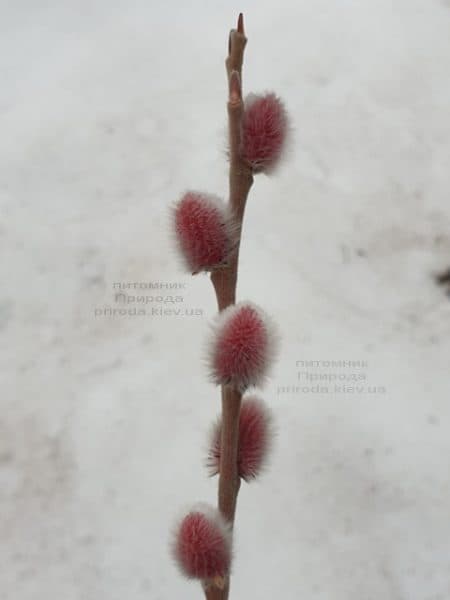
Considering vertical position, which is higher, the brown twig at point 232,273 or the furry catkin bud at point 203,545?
the brown twig at point 232,273

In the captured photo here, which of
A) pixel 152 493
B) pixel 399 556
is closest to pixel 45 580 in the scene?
pixel 152 493

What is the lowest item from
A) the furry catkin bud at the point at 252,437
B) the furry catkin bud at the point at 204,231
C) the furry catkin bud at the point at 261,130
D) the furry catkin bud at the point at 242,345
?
the furry catkin bud at the point at 252,437

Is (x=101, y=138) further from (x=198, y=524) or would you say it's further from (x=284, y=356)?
(x=198, y=524)

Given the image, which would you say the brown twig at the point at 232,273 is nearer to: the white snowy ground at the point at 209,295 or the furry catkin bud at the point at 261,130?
the furry catkin bud at the point at 261,130

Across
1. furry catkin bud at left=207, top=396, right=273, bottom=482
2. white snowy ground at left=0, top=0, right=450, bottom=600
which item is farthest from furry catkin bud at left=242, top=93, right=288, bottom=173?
white snowy ground at left=0, top=0, right=450, bottom=600

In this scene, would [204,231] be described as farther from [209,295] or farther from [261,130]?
[209,295]

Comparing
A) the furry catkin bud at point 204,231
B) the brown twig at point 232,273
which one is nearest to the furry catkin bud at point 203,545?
the brown twig at point 232,273

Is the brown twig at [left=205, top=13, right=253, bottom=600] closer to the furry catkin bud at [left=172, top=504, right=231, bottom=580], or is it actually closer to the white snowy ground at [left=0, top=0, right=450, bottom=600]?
the furry catkin bud at [left=172, top=504, right=231, bottom=580]
